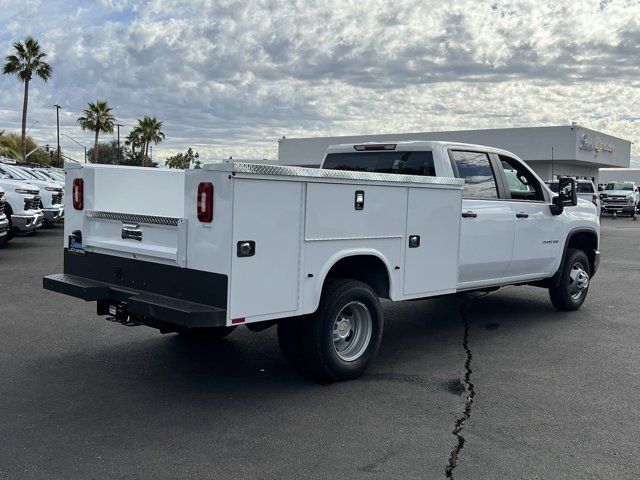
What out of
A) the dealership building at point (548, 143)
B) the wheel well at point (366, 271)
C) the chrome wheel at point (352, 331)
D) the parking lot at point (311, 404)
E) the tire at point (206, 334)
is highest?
the dealership building at point (548, 143)

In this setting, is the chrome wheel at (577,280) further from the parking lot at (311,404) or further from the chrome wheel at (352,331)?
the chrome wheel at (352,331)

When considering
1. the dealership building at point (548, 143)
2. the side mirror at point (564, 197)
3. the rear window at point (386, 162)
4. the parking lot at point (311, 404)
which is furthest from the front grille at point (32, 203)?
the dealership building at point (548, 143)

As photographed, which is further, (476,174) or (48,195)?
(48,195)

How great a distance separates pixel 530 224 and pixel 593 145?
45534mm

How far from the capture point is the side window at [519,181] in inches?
309

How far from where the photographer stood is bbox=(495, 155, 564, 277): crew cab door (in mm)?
7770

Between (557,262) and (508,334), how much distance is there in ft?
4.50

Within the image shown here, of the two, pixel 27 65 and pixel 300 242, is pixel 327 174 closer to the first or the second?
pixel 300 242

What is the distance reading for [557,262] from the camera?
A: 8.60 metres

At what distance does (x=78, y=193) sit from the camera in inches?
240

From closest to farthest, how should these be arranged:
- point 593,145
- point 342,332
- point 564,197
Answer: point 342,332, point 564,197, point 593,145

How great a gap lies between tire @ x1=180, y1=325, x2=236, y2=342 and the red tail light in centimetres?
213

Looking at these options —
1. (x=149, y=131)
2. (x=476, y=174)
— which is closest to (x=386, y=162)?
(x=476, y=174)

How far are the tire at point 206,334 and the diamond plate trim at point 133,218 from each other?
4.84 feet
